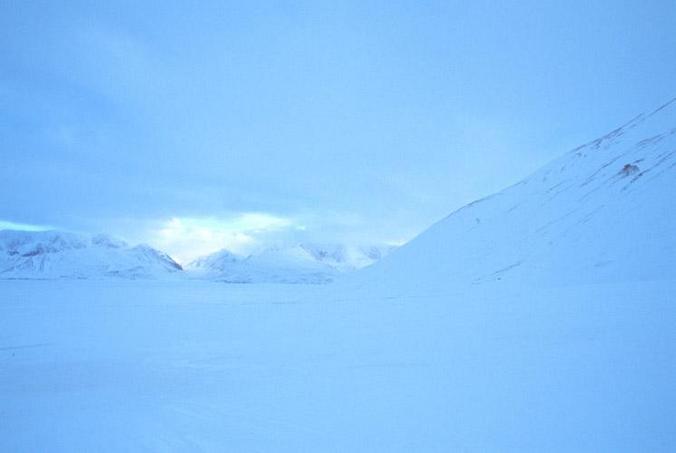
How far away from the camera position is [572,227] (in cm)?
4247

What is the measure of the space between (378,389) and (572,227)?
43.1 m

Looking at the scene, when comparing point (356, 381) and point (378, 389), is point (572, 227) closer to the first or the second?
point (356, 381)

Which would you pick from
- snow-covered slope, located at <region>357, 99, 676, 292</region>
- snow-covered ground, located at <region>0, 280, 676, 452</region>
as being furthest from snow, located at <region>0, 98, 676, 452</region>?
snow-covered slope, located at <region>357, 99, 676, 292</region>

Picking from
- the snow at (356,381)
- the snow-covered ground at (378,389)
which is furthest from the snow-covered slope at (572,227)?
the snow-covered ground at (378,389)

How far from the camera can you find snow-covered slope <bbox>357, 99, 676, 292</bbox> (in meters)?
31.7

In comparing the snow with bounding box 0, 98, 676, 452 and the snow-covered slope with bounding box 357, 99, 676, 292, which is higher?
the snow-covered slope with bounding box 357, 99, 676, 292

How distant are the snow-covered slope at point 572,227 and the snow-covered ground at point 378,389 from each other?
20.9 meters

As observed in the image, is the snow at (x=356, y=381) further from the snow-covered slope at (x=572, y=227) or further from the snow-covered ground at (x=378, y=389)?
the snow-covered slope at (x=572, y=227)

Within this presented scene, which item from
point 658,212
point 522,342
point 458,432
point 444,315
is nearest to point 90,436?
point 458,432

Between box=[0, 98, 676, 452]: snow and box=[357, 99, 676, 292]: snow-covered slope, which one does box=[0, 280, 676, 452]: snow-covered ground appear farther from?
box=[357, 99, 676, 292]: snow-covered slope

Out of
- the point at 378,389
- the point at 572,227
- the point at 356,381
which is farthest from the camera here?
the point at 572,227

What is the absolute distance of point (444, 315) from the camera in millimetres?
14945

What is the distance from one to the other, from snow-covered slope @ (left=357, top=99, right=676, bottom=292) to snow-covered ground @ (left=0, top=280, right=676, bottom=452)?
20918 mm

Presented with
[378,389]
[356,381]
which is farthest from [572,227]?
[378,389]
